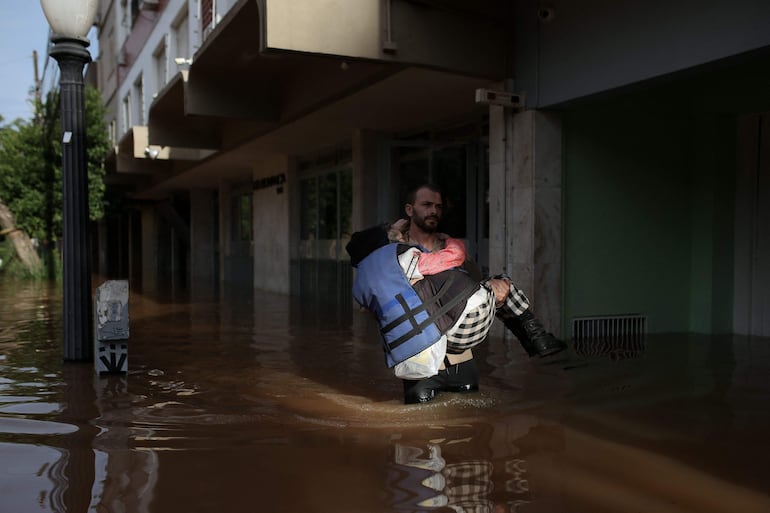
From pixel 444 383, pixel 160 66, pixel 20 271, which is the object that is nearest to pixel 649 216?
pixel 444 383

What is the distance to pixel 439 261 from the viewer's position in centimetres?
436

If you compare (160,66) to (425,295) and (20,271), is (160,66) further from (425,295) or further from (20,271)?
(425,295)

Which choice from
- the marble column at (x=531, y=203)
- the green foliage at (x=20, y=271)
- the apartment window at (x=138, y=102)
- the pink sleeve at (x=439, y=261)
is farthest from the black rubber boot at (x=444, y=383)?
the apartment window at (x=138, y=102)

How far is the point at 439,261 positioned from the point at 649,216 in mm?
5346

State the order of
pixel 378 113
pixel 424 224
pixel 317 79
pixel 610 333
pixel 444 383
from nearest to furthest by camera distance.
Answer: pixel 424 224
pixel 444 383
pixel 610 333
pixel 317 79
pixel 378 113

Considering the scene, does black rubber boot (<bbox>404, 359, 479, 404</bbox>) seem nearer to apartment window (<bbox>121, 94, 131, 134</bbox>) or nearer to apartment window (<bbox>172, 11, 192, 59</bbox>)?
apartment window (<bbox>172, 11, 192, 59</bbox>)

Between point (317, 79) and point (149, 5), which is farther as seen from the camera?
point (149, 5)

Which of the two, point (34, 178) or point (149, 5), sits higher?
point (149, 5)

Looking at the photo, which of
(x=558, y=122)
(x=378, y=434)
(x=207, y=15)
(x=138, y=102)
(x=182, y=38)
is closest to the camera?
(x=378, y=434)

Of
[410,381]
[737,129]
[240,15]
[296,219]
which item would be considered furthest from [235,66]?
[410,381]

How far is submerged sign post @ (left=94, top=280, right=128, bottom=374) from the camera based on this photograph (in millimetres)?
6230

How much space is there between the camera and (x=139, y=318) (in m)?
11.4

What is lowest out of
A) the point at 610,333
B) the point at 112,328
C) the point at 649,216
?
the point at 610,333

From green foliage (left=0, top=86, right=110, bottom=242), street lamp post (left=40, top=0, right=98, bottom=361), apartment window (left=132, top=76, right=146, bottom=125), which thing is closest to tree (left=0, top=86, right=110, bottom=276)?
green foliage (left=0, top=86, right=110, bottom=242)
